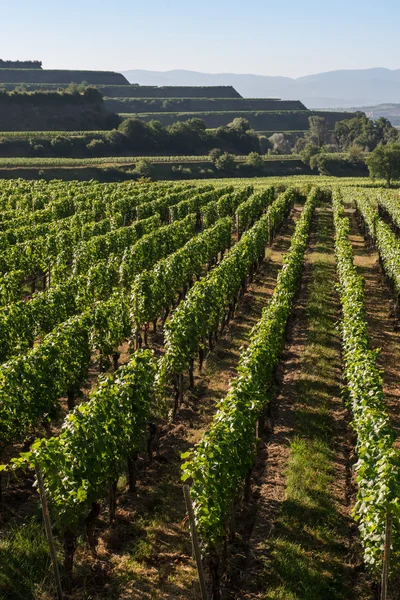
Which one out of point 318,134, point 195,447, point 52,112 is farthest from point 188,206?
point 318,134

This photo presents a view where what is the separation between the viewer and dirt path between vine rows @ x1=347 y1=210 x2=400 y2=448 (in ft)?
60.3

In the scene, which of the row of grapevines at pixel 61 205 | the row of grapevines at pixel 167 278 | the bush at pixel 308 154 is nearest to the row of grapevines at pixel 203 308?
the row of grapevines at pixel 167 278

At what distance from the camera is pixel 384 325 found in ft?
81.5

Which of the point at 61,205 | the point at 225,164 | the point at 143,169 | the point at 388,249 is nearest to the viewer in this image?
the point at 388,249

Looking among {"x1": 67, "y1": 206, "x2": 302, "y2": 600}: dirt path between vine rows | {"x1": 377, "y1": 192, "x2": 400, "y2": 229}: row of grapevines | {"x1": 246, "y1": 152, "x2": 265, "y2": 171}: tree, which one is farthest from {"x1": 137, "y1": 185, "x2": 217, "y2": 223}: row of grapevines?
{"x1": 246, "y1": 152, "x2": 265, "y2": 171}: tree

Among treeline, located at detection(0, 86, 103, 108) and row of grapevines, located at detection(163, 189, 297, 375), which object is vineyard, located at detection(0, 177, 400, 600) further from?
treeline, located at detection(0, 86, 103, 108)

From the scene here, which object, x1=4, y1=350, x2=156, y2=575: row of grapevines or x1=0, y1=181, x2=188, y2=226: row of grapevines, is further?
x1=0, y1=181, x2=188, y2=226: row of grapevines

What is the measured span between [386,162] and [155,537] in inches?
3360

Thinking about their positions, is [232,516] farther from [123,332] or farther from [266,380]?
[123,332]

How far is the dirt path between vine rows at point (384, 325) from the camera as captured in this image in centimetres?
1839

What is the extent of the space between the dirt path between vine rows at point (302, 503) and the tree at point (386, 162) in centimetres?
7396

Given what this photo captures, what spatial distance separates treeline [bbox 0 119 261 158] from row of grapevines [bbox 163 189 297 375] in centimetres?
8647

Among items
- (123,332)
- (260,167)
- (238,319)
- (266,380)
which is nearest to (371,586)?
(266,380)

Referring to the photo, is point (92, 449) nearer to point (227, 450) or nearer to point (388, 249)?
point (227, 450)
